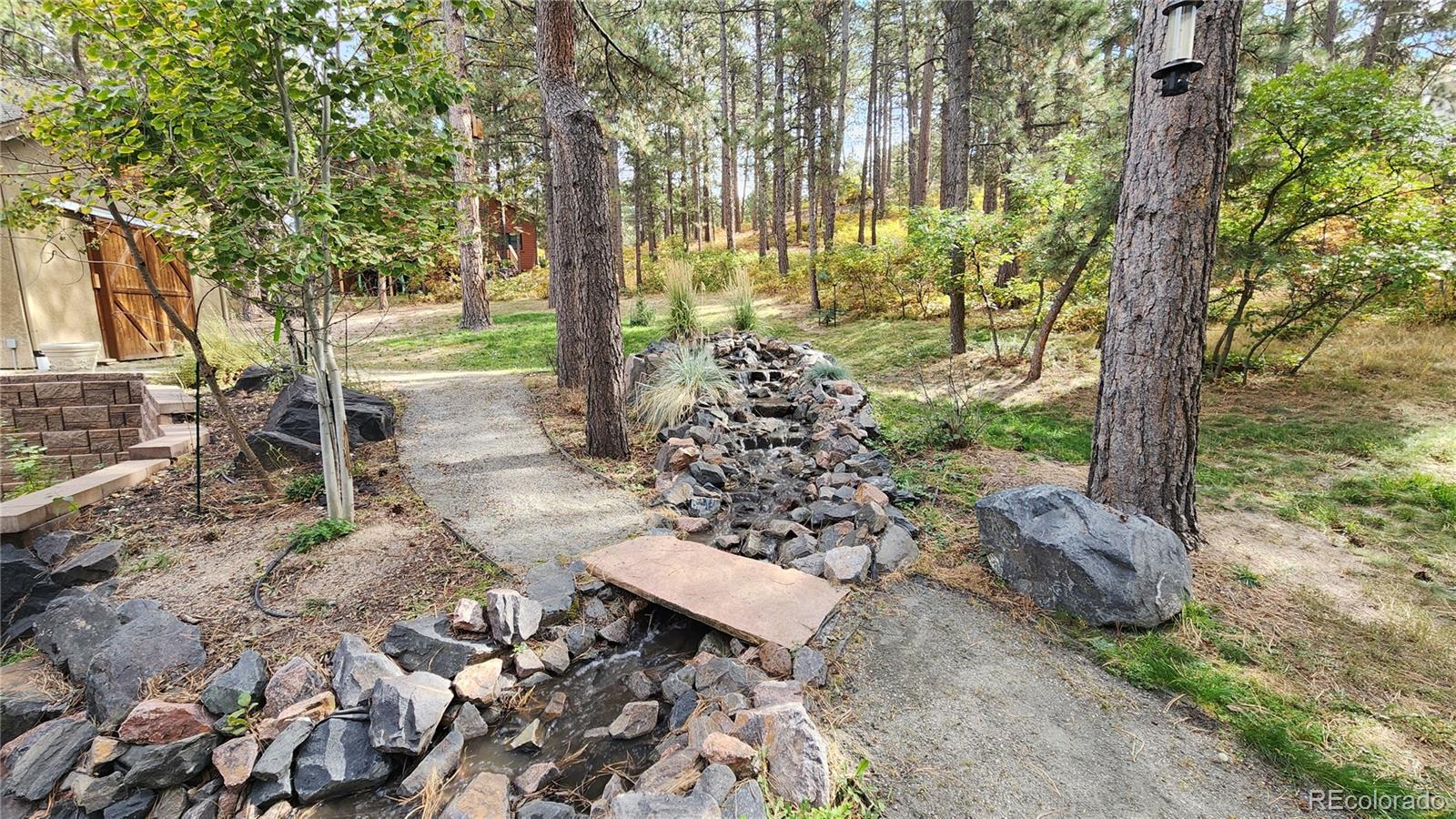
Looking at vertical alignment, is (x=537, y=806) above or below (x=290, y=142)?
below

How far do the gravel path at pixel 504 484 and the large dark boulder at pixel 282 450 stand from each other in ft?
1.84

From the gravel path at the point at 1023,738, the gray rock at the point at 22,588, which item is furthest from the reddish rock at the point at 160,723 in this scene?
the gravel path at the point at 1023,738

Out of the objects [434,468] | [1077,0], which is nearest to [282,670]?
[434,468]

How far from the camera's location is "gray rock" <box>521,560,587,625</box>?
2.48 metres

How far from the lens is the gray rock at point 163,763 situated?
5.85 ft

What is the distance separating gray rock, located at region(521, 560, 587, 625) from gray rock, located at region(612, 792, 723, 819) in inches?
44.6

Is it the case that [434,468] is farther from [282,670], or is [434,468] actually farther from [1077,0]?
[1077,0]

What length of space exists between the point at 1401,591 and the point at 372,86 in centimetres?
494

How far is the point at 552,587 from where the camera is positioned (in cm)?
259

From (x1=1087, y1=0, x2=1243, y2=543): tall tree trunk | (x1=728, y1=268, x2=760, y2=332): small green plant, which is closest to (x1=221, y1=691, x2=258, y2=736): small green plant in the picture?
(x1=1087, y1=0, x2=1243, y2=543): tall tree trunk

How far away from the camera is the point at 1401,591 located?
236 centimetres

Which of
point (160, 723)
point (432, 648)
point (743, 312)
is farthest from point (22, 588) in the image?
point (743, 312)

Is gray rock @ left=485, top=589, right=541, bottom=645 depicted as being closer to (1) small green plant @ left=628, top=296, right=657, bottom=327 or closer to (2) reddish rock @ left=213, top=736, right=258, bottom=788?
(2) reddish rock @ left=213, top=736, right=258, bottom=788

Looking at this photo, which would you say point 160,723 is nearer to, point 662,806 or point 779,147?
point 662,806
